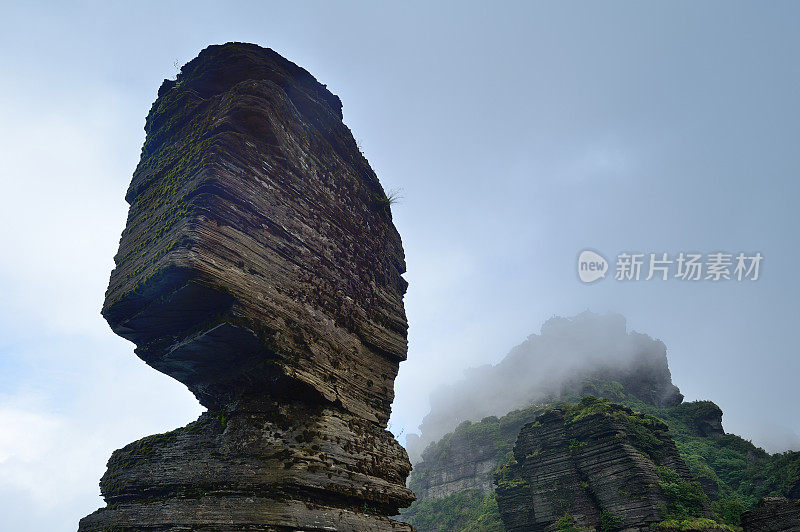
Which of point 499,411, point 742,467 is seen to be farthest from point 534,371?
point 742,467

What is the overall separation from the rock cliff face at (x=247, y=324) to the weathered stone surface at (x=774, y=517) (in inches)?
692

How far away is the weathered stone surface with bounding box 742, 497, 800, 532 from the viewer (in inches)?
587

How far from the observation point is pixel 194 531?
12.2 ft

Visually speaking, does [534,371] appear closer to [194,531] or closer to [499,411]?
[499,411]

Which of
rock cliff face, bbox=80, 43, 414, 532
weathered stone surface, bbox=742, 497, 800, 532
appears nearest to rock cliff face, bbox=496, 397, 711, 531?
weathered stone surface, bbox=742, 497, 800, 532

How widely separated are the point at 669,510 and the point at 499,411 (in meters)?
79.1

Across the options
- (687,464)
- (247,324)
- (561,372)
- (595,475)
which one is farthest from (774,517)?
(561,372)

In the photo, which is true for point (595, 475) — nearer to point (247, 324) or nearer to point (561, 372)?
point (247, 324)

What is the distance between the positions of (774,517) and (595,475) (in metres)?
10.2

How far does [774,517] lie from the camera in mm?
15250

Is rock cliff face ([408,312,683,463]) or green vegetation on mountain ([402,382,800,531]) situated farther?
rock cliff face ([408,312,683,463])

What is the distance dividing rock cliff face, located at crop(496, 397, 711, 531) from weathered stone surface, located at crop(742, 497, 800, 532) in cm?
709

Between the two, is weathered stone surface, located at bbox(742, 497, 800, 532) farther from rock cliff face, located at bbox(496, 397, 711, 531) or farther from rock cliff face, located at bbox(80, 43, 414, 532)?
rock cliff face, located at bbox(80, 43, 414, 532)

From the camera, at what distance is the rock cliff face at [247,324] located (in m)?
4.08
